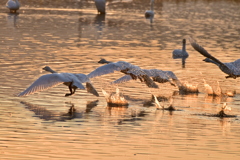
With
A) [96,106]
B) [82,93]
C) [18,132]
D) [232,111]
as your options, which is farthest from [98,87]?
[18,132]

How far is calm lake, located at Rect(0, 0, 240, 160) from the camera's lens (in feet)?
40.9

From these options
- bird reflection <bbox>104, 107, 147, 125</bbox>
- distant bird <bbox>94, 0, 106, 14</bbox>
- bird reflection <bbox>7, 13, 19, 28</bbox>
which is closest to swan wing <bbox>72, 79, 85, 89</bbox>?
bird reflection <bbox>104, 107, 147, 125</bbox>

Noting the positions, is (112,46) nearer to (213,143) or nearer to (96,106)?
(96,106)

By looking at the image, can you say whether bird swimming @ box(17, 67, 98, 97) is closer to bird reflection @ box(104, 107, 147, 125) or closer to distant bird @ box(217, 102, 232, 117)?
bird reflection @ box(104, 107, 147, 125)

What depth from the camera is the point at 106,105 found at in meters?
16.7

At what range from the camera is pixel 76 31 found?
38.0m

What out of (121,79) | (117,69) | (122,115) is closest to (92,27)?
(121,79)

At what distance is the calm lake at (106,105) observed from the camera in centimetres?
1245

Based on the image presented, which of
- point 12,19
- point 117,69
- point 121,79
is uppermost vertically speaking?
point 12,19

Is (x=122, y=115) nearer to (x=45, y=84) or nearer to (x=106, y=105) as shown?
(x=106, y=105)

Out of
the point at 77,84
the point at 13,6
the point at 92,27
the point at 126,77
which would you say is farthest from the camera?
the point at 13,6

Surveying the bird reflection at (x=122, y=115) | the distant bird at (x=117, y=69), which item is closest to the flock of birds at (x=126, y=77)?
the distant bird at (x=117, y=69)

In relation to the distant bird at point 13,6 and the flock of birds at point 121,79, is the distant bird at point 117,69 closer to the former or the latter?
the flock of birds at point 121,79

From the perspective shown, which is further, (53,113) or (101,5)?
(101,5)
